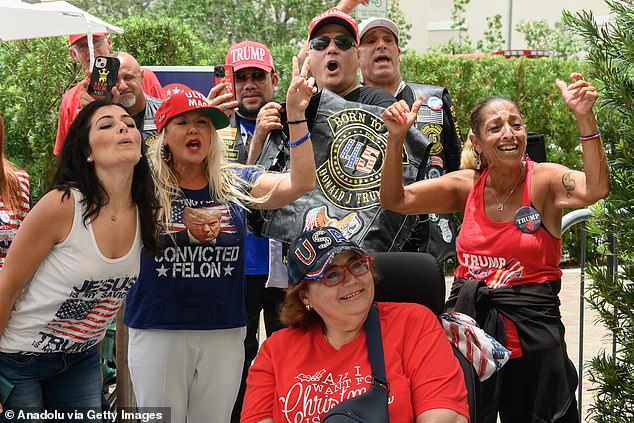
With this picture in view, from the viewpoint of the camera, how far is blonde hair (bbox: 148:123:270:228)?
427cm

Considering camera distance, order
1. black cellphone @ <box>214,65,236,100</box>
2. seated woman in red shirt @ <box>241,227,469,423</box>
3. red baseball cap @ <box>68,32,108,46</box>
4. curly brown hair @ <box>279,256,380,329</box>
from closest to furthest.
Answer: seated woman in red shirt @ <box>241,227,469,423</box> → curly brown hair @ <box>279,256,380,329</box> → black cellphone @ <box>214,65,236,100</box> → red baseball cap @ <box>68,32,108,46</box>

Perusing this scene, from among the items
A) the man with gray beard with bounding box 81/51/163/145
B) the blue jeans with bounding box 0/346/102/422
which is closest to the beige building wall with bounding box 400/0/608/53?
the man with gray beard with bounding box 81/51/163/145

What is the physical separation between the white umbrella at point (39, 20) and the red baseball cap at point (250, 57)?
1130mm

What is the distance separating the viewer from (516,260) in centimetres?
421

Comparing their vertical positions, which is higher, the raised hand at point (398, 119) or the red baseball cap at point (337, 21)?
the red baseball cap at point (337, 21)

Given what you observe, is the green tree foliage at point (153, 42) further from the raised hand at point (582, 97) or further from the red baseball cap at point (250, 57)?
the raised hand at point (582, 97)

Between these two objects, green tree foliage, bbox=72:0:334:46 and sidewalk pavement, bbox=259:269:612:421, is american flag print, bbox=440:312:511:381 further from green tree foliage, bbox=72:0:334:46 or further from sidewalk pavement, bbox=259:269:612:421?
green tree foliage, bbox=72:0:334:46

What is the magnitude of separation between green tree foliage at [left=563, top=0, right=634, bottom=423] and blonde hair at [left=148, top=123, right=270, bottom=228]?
1.57m

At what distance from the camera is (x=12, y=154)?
956cm

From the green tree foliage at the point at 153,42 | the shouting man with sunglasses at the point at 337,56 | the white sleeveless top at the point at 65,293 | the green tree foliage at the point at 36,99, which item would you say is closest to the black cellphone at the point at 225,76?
the shouting man with sunglasses at the point at 337,56

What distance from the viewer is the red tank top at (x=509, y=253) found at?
13.8ft

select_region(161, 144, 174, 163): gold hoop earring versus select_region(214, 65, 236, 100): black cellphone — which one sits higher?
select_region(214, 65, 236, 100): black cellphone

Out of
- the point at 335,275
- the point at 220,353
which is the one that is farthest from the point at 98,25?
the point at 335,275

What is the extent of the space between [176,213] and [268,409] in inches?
44.8
